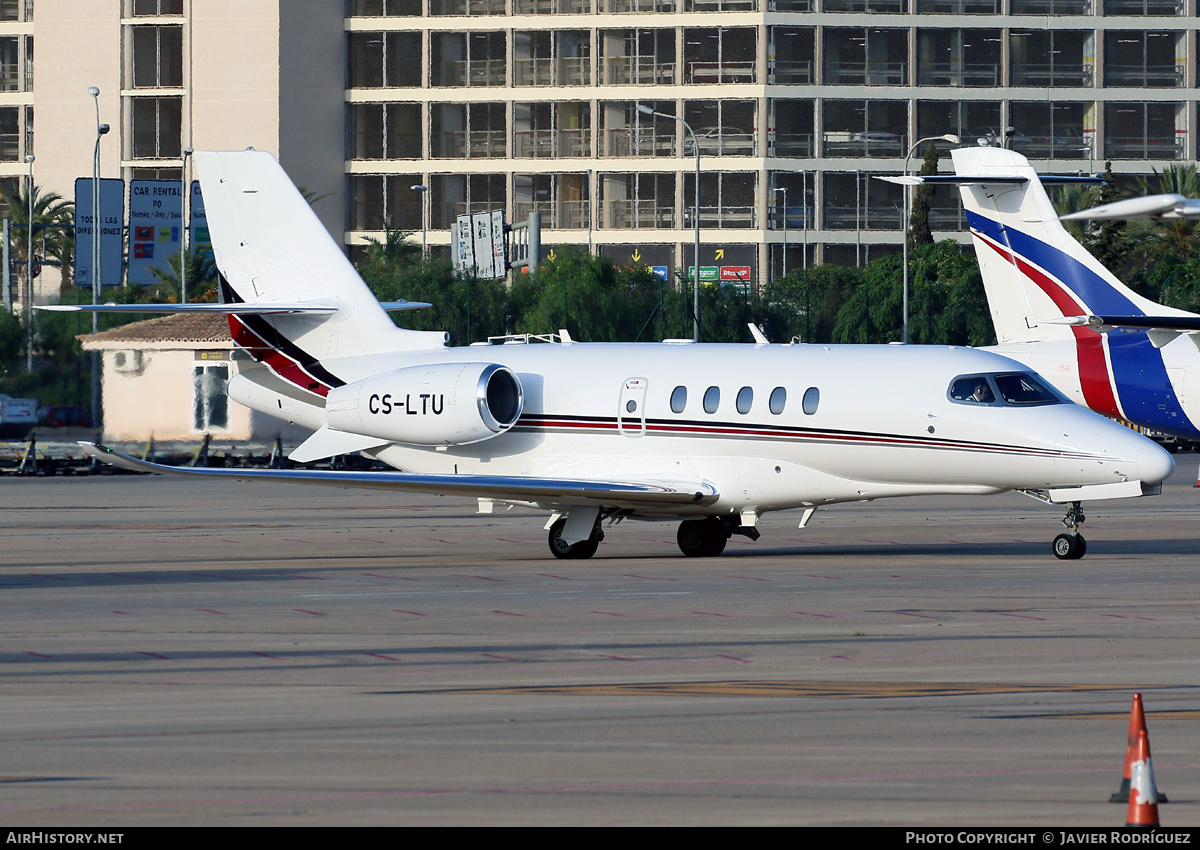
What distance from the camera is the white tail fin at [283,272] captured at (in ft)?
92.5

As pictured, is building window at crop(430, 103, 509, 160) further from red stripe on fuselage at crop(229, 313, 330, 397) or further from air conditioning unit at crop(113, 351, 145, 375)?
red stripe on fuselage at crop(229, 313, 330, 397)

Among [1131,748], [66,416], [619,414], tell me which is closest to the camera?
[1131,748]

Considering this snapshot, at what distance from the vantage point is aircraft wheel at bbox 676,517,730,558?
86.5 ft

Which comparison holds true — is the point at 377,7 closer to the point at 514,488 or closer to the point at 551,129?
the point at 551,129

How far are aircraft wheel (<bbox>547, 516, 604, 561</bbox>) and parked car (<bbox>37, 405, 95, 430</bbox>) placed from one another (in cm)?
4347

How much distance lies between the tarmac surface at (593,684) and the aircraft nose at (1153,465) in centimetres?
123

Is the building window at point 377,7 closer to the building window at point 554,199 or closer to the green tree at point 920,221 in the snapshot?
the building window at point 554,199

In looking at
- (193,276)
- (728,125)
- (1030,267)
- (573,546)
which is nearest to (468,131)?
(728,125)

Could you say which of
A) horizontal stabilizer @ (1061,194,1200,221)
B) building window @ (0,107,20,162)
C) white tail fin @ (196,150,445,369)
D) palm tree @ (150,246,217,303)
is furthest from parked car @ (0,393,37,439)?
horizontal stabilizer @ (1061,194,1200,221)

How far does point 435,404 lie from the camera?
26.2m

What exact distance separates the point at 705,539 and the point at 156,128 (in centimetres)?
8614

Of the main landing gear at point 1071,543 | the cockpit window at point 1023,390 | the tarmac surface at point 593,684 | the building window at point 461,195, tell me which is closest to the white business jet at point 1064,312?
the tarmac surface at point 593,684

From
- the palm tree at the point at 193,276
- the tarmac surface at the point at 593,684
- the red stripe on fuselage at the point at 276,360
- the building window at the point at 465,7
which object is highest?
the building window at the point at 465,7

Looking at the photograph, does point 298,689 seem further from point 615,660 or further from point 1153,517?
point 1153,517
